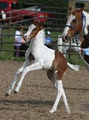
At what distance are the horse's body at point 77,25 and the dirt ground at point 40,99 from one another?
124 cm

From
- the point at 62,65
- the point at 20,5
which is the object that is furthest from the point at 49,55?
the point at 20,5

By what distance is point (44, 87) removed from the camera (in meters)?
9.65

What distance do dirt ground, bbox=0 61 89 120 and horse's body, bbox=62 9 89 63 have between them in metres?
1.24

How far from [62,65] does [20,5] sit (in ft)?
85.4

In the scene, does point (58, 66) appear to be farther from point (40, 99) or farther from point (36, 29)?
point (40, 99)

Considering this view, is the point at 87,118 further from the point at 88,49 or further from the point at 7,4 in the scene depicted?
the point at 7,4

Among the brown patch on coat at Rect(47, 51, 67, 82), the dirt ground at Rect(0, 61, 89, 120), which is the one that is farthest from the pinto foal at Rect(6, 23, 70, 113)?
the dirt ground at Rect(0, 61, 89, 120)

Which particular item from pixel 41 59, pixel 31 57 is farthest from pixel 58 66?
pixel 31 57

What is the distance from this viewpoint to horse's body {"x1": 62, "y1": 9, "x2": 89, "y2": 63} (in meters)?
6.74

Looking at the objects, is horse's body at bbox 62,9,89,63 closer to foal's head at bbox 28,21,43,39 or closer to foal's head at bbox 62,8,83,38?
foal's head at bbox 62,8,83,38

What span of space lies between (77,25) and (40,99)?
1880 millimetres

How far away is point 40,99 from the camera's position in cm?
812

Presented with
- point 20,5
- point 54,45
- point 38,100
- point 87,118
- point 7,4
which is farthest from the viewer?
point 20,5

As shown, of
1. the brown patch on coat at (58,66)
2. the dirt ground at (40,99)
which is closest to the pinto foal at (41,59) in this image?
the brown patch on coat at (58,66)
